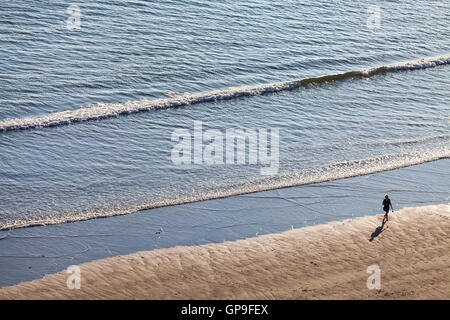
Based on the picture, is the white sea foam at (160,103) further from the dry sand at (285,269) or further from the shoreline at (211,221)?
the dry sand at (285,269)

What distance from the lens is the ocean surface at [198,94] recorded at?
703 inches

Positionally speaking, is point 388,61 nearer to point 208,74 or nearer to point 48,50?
point 208,74

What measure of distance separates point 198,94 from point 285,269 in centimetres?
1099

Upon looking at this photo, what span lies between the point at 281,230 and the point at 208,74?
11.2 m

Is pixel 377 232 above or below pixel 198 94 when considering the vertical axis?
below

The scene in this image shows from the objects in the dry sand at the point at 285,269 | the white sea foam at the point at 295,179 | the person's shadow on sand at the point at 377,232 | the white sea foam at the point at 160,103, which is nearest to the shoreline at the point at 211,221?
the white sea foam at the point at 295,179

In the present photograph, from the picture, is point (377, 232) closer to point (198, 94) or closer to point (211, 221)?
point (211, 221)

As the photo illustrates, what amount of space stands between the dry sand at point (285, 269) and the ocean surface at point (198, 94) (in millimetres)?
2509

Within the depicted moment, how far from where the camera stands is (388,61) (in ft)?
94.3

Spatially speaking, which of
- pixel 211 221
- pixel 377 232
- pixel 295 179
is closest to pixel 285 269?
pixel 211 221

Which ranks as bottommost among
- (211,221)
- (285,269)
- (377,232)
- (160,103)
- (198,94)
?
(285,269)

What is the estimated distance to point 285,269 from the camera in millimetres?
14172
